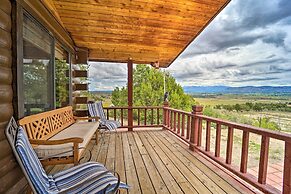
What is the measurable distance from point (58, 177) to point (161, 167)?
5.31 feet

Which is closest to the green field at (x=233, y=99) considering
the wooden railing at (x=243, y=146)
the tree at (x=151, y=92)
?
the tree at (x=151, y=92)

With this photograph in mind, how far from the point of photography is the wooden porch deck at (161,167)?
228cm

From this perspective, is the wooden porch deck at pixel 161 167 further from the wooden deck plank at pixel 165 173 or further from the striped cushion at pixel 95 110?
the striped cushion at pixel 95 110

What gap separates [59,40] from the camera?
363cm

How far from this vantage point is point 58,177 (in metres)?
1.73

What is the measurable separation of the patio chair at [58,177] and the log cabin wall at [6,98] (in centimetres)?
19

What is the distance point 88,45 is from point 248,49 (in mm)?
12786

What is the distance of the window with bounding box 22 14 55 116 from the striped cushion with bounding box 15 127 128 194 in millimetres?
867

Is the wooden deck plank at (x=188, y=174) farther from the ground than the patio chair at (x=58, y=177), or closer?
closer

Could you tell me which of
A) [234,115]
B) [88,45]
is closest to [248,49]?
[234,115]

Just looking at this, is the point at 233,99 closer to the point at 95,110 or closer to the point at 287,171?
the point at 95,110

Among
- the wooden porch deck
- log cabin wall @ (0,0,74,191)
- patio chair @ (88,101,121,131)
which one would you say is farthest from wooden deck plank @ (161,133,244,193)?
log cabin wall @ (0,0,74,191)

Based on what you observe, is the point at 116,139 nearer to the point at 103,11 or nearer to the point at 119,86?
the point at 103,11

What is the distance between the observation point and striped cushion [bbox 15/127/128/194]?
4.57 feet
